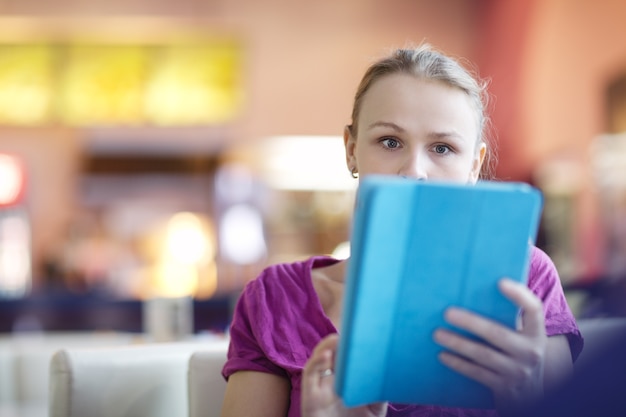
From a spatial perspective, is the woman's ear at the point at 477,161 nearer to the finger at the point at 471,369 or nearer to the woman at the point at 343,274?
the woman at the point at 343,274

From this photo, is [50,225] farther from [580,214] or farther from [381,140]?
[381,140]

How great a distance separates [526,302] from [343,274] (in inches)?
18.5

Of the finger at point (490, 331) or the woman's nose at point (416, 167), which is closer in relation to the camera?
the finger at point (490, 331)

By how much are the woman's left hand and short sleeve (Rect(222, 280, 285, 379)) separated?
0.37 m

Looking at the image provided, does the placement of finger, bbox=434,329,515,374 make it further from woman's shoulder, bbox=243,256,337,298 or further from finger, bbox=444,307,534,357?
woman's shoulder, bbox=243,256,337,298

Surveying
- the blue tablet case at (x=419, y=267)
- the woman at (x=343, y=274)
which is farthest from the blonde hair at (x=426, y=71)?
the blue tablet case at (x=419, y=267)

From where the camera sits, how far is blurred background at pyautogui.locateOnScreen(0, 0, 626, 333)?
6.78 meters

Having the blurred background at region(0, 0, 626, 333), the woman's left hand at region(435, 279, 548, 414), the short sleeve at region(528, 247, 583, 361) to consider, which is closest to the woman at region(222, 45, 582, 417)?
the short sleeve at region(528, 247, 583, 361)

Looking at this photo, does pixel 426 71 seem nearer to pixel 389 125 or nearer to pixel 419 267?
pixel 389 125

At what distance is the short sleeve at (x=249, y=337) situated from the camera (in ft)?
3.90

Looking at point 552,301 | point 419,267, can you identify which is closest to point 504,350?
point 419,267

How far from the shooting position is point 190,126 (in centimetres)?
702

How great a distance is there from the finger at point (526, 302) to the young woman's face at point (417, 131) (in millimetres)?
267

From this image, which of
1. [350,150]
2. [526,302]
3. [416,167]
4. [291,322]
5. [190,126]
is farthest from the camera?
[190,126]
